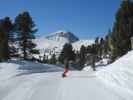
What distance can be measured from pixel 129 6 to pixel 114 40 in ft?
17.4

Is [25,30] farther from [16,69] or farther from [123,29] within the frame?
[16,69]

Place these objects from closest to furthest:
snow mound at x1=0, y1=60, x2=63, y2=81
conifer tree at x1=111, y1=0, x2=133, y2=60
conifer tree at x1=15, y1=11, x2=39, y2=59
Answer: snow mound at x1=0, y1=60, x2=63, y2=81
conifer tree at x1=111, y1=0, x2=133, y2=60
conifer tree at x1=15, y1=11, x2=39, y2=59

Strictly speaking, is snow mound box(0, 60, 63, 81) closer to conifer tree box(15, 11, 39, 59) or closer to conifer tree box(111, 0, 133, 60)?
conifer tree box(111, 0, 133, 60)

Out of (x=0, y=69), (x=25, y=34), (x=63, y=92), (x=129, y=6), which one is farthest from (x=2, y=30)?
(x=63, y=92)

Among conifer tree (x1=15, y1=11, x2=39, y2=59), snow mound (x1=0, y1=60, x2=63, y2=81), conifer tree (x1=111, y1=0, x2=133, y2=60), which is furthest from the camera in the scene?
conifer tree (x1=15, y1=11, x2=39, y2=59)

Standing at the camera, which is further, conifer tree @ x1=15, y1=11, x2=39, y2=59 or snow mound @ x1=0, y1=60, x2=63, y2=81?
conifer tree @ x1=15, y1=11, x2=39, y2=59

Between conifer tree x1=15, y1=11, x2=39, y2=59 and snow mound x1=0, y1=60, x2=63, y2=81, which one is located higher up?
conifer tree x1=15, y1=11, x2=39, y2=59

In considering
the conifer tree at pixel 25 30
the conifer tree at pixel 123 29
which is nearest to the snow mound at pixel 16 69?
the conifer tree at pixel 123 29

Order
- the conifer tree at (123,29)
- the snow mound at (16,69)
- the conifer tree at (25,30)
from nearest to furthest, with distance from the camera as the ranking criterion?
the snow mound at (16,69)
the conifer tree at (123,29)
the conifer tree at (25,30)

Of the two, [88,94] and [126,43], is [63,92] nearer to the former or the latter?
[88,94]

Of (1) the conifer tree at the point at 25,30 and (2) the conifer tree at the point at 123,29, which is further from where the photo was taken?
(1) the conifer tree at the point at 25,30

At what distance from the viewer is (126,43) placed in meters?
36.8

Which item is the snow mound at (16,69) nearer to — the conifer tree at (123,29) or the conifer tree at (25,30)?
the conifer tree at (123,29)

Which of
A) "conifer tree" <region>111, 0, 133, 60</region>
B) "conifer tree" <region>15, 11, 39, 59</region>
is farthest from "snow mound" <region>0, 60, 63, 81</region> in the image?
"conifer tree" <region>15, 11, 39, 59</region>
